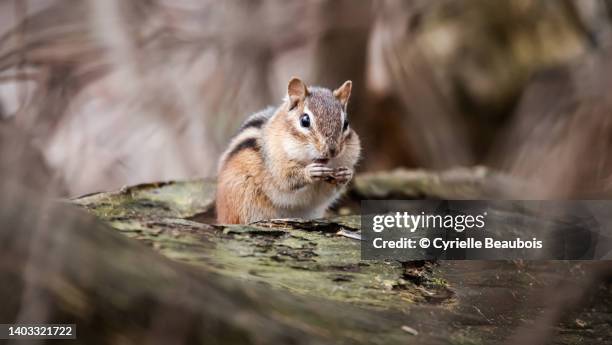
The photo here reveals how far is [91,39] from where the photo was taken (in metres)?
7.56

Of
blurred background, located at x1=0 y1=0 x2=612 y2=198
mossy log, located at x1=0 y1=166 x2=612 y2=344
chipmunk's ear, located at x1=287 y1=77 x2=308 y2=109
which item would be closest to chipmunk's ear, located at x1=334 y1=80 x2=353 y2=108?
chipmunk's ear, located at x1=287 y1=77 x2=308 y2=109

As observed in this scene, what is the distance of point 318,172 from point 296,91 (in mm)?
567

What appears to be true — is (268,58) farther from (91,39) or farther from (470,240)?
(470,240)

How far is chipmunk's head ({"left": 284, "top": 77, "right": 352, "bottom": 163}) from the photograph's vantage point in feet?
14.7

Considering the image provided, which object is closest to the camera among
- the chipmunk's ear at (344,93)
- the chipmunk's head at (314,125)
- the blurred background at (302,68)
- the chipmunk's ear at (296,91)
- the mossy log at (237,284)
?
the mossy log at (237,284)

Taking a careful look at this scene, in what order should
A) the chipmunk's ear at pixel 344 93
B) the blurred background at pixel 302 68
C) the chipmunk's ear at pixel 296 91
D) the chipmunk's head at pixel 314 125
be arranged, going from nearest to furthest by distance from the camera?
1. the chipmunk's head at pixel 314 125
2. the chipmunk's ear at pixel 296 91
3. the chipmunk's ear at pixel 344 93
4. the blurred background at pixel 302 68

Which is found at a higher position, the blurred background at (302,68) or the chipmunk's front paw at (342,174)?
the blurred background at (302,68)

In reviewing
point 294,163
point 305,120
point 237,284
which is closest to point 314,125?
point 305,120

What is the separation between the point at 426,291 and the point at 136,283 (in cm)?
167

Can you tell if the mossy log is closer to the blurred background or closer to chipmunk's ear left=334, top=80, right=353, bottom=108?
chipmunk's ear left=334, top=80, right=353, bottom=108

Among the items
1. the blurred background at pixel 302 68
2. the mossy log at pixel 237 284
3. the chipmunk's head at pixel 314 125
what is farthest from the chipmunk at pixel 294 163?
the blurred background at pixel 302 68

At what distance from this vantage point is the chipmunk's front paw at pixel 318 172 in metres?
4.53

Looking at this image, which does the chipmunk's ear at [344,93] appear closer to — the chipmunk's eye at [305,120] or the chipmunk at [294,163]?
the chipmunk at [294,163]

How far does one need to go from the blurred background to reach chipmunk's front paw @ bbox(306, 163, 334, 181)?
2.75 metres
